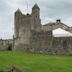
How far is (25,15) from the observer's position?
5900cm

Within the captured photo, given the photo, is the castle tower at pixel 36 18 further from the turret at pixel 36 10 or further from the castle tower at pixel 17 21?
the castle tower at pixel 17 21

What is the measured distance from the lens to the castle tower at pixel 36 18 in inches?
2304

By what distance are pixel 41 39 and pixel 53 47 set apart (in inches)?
130

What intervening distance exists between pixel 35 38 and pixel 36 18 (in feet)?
24.3

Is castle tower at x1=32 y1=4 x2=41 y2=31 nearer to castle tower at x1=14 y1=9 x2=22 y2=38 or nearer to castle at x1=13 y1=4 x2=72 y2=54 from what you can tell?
castle at x1=13 y1=4 x2=72 y2=54

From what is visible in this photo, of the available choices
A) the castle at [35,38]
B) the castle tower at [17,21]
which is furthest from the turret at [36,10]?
the castle tower at [17,21]

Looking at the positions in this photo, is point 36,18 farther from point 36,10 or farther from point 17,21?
point 17,21

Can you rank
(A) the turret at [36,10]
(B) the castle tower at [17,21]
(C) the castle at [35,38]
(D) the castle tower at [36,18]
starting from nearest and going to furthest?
(C) the castle at [35,38] < (D) the castle tower at [36,18] < (A) the turret at [36,10] < (B) the castle tower at [17,21]

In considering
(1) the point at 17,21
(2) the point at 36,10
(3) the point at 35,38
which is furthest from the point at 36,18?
(3) the point at 35,38

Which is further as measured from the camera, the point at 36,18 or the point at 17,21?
the point at 17,21

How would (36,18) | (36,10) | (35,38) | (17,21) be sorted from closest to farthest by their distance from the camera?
1. (35,38)
2. (36,18)
3. (36,10)
4. (17,21)

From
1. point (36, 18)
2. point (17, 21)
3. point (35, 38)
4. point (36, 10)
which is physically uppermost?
point (36, 10)

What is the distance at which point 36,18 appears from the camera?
2333 inches

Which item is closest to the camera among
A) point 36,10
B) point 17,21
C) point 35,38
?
point 35,38
